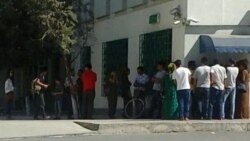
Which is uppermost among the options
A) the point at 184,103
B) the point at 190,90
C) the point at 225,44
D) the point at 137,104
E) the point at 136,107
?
the point at 225,44

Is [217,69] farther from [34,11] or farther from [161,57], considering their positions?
[34,11]

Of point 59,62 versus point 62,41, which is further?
point 59,62

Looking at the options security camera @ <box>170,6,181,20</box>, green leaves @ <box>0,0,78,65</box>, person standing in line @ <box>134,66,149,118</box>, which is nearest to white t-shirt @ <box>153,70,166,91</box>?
person standing in line @ <box>134,66,149,118</box>

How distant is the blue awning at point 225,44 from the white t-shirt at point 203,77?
0.85 meters

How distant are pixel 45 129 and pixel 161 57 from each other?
6.54 metres

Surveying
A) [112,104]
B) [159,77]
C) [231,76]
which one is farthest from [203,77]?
[112,104]

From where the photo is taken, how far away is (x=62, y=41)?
25.5m

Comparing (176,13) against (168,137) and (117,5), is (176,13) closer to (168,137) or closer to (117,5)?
(117,5)

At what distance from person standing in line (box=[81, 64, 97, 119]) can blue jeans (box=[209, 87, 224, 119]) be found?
14.7ft

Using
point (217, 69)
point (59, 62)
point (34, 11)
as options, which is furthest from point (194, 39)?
point (59, 62)

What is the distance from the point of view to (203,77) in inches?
798

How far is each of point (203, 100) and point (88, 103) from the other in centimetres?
460

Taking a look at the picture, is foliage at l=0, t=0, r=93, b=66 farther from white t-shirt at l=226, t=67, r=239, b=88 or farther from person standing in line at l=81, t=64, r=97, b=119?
white t-shirt at l=226, t=67, r=239, b=88

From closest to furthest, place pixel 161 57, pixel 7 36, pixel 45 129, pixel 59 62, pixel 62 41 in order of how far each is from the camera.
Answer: pixel 45 129
pixel 161 57
pixel 62 41
pixel 7 36
pixel 59 62
